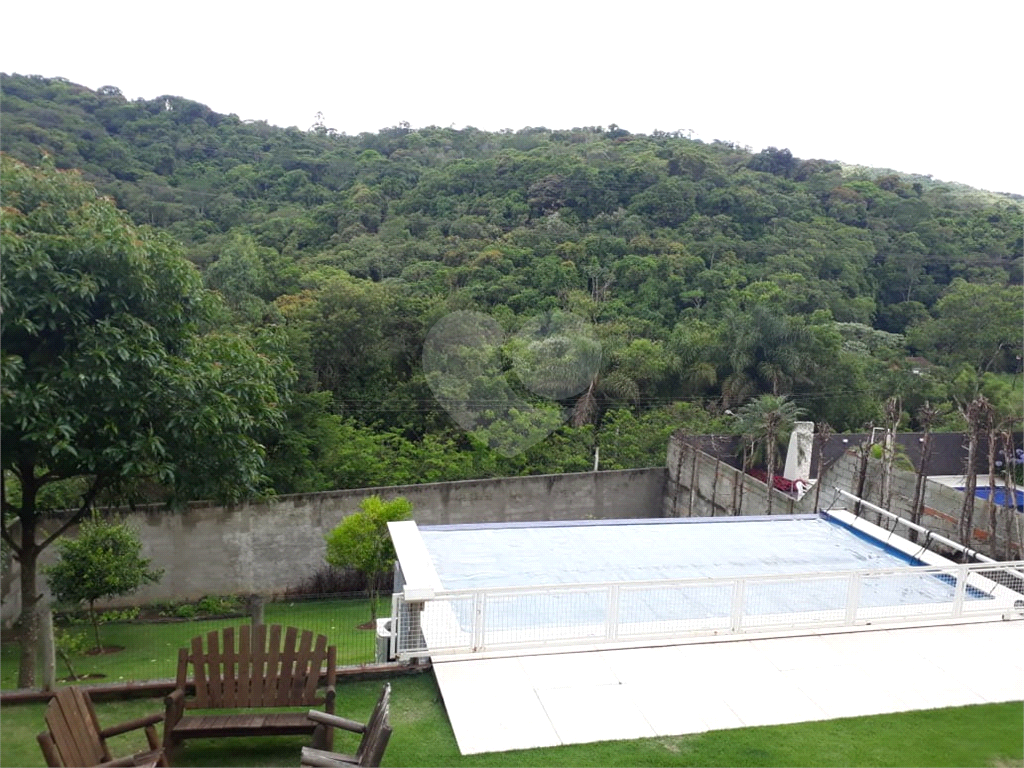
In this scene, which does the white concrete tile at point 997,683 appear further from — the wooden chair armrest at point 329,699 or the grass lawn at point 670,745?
the wooden chair armrest at point 329,699

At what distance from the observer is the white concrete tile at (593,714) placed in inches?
203

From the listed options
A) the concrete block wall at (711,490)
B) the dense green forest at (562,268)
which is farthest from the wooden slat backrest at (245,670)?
the concrete block wall at (711,490)

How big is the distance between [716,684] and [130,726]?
397 cm

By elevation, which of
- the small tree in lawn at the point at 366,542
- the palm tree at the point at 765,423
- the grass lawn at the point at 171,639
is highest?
the palm tree at the point at 765,423

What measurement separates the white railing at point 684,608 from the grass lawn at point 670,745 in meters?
0.77

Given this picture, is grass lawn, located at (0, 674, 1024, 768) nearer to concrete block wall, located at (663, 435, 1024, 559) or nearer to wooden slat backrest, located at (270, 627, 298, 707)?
wooden slat backrest, located at (270, 627, 298, 707)

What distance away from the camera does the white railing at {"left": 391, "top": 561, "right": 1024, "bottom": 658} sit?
6.30m

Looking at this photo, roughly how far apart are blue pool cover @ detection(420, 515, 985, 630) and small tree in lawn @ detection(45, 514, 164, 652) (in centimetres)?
510

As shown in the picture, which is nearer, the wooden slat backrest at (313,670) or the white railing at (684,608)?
the wooden slat backrest at (313,670)

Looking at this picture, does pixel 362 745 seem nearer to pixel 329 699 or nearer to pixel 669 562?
pixel 329 699

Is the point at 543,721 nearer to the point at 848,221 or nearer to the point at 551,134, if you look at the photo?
the point at 848,221

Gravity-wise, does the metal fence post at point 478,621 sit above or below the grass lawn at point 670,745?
above

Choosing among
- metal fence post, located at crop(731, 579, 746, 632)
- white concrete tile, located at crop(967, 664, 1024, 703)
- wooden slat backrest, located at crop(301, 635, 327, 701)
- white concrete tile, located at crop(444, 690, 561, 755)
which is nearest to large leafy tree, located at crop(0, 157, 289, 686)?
wooden slat backrest, located at crop(301, 635, 327, 701)

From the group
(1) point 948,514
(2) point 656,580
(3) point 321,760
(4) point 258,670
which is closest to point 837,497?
(1) point 948,514
